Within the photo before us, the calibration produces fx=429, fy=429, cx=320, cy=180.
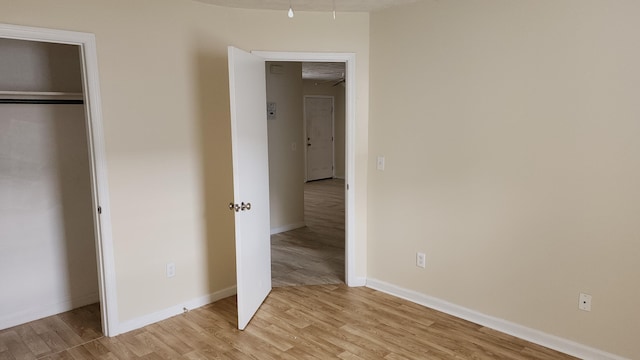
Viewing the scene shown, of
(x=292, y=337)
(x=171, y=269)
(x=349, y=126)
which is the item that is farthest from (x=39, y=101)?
(x=292, y=337)

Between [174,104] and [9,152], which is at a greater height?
[174,104]

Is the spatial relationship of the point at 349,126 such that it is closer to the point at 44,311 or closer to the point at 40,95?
the point at 40,95

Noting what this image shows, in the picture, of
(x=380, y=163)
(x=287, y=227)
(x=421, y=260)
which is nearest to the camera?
(x=421, y=260)

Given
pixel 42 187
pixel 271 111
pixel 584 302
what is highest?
pixel 271 111

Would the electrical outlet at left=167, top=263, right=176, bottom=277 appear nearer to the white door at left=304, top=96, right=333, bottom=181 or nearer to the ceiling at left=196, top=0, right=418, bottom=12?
the ceiling at left=196, top=0, right=418, bottom=12

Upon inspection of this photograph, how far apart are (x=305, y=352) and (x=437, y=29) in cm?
247

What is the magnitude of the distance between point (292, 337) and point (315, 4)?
2.47 meters

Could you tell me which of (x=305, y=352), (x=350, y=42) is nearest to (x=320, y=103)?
(x=350, y=42)

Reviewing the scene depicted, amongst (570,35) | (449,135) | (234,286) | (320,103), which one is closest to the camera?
(570,35)

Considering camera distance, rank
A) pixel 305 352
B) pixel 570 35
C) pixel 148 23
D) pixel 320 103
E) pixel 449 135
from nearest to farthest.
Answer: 1. pixel 570 35
2. pixel 305 352
3. pixel 148 23
4. pixel 449 135
5. pixel 320 103

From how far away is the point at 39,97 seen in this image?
3176mm

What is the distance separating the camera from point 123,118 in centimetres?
293

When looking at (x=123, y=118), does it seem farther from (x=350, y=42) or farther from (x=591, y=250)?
(x=591, y=250)

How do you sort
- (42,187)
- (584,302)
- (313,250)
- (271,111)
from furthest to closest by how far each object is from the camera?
1. (271,111)
2. (313,250)
3. (42,187)
4. (584,302)
